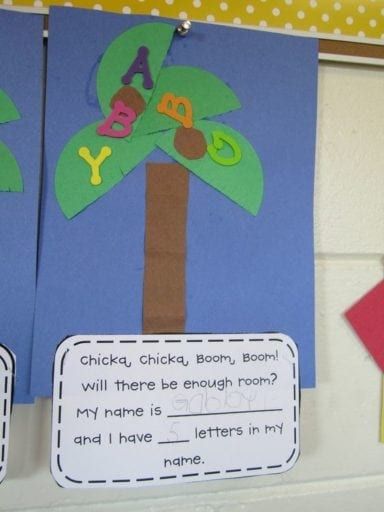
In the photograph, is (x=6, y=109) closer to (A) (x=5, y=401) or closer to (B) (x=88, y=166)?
(B) (x=88, y=166)

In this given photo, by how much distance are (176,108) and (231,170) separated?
9cm

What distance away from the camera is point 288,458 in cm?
50

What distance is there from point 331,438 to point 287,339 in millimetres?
150

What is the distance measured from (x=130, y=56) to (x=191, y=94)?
0.08 meters

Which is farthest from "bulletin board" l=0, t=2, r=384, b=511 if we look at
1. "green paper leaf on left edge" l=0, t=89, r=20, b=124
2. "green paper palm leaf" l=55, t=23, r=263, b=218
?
"green paper leaf on left edge" l=0, t=89, r=20, b=124

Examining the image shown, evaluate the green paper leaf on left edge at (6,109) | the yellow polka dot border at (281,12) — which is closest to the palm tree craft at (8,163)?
the green paper leaf on left edge at (6,109)

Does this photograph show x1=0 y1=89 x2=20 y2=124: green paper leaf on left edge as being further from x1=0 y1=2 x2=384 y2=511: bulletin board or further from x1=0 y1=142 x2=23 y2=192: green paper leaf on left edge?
x1=0 y1=2 x2=384 y2=511: bulletin board

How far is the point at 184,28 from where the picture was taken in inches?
19.5

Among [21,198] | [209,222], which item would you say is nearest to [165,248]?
[209,222]

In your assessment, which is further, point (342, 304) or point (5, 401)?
point (342, 304)

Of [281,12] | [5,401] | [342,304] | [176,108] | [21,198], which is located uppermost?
[281,12]

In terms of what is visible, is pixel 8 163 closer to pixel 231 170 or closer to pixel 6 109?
pixel 6 109

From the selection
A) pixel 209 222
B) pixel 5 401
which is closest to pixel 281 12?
pixel 209 222

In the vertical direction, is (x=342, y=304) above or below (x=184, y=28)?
below
